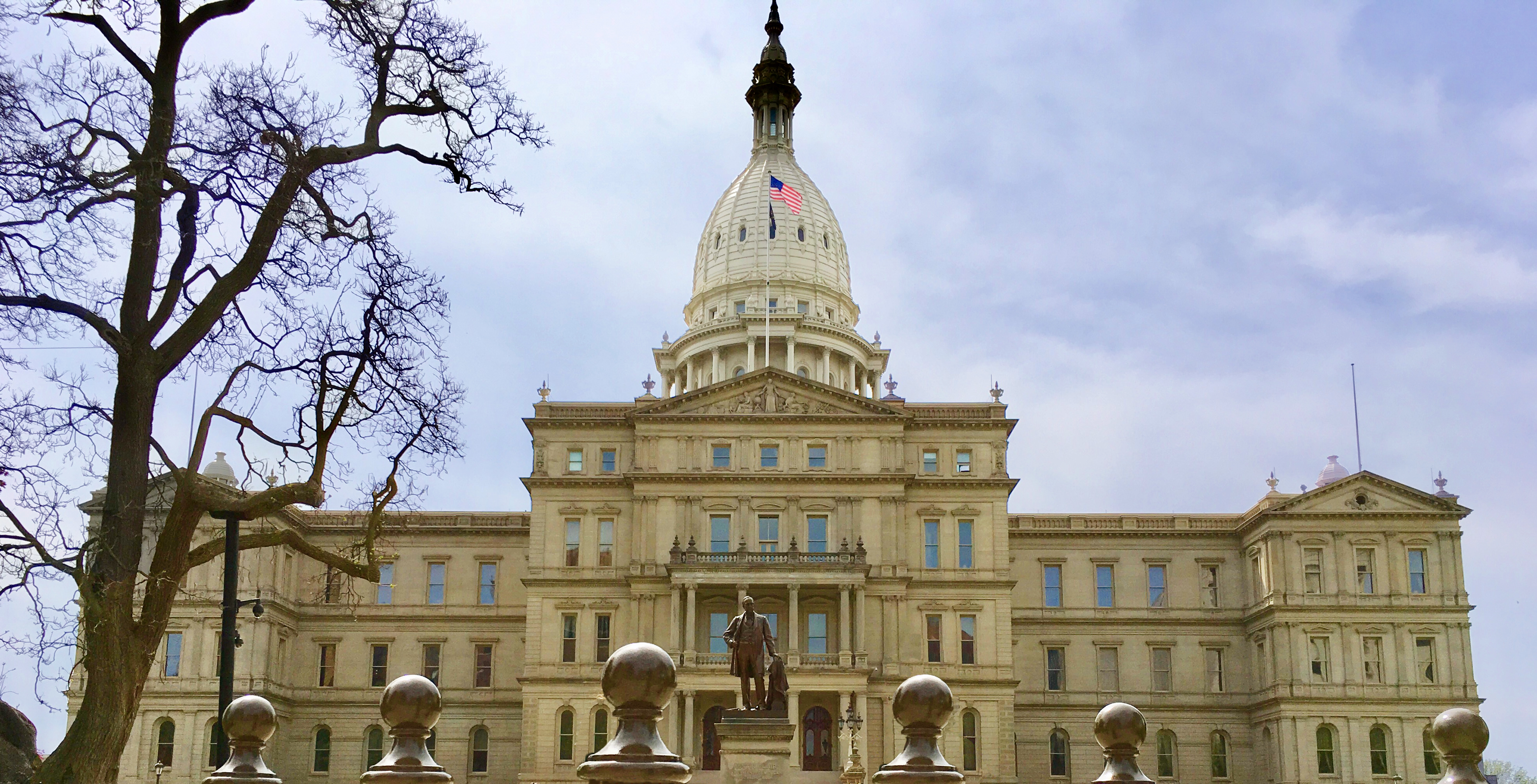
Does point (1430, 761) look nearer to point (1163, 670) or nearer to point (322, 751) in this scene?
point (1163, 670)

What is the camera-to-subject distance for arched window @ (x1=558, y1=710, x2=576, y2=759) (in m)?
64.6

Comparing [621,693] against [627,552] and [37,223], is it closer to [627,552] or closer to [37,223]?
[37,223]

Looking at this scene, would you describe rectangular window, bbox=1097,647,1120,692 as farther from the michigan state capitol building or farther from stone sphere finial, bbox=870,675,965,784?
stone sphere finial, bbox=870,675,965,784

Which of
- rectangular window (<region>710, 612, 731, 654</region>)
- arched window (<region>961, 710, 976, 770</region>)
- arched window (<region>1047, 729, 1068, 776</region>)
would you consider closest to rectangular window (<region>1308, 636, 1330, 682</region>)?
arched window (<region>1047, 729, 1068, 776</region>)

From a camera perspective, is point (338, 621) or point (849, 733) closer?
point (849, 733)

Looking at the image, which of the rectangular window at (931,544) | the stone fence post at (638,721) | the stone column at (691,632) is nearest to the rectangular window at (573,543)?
the stone column at (691,632)

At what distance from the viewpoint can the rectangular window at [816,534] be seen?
65438 mm

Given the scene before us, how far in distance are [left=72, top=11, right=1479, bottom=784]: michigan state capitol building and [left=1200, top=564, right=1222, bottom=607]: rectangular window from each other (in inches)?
3.8

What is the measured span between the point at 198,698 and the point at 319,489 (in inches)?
2296

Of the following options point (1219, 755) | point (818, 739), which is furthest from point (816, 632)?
point (1219, 755)

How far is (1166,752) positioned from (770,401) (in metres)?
25.5

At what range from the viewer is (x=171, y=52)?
15.1m

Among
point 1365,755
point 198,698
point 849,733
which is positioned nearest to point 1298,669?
point 1365,755

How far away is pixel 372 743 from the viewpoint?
7181cm
